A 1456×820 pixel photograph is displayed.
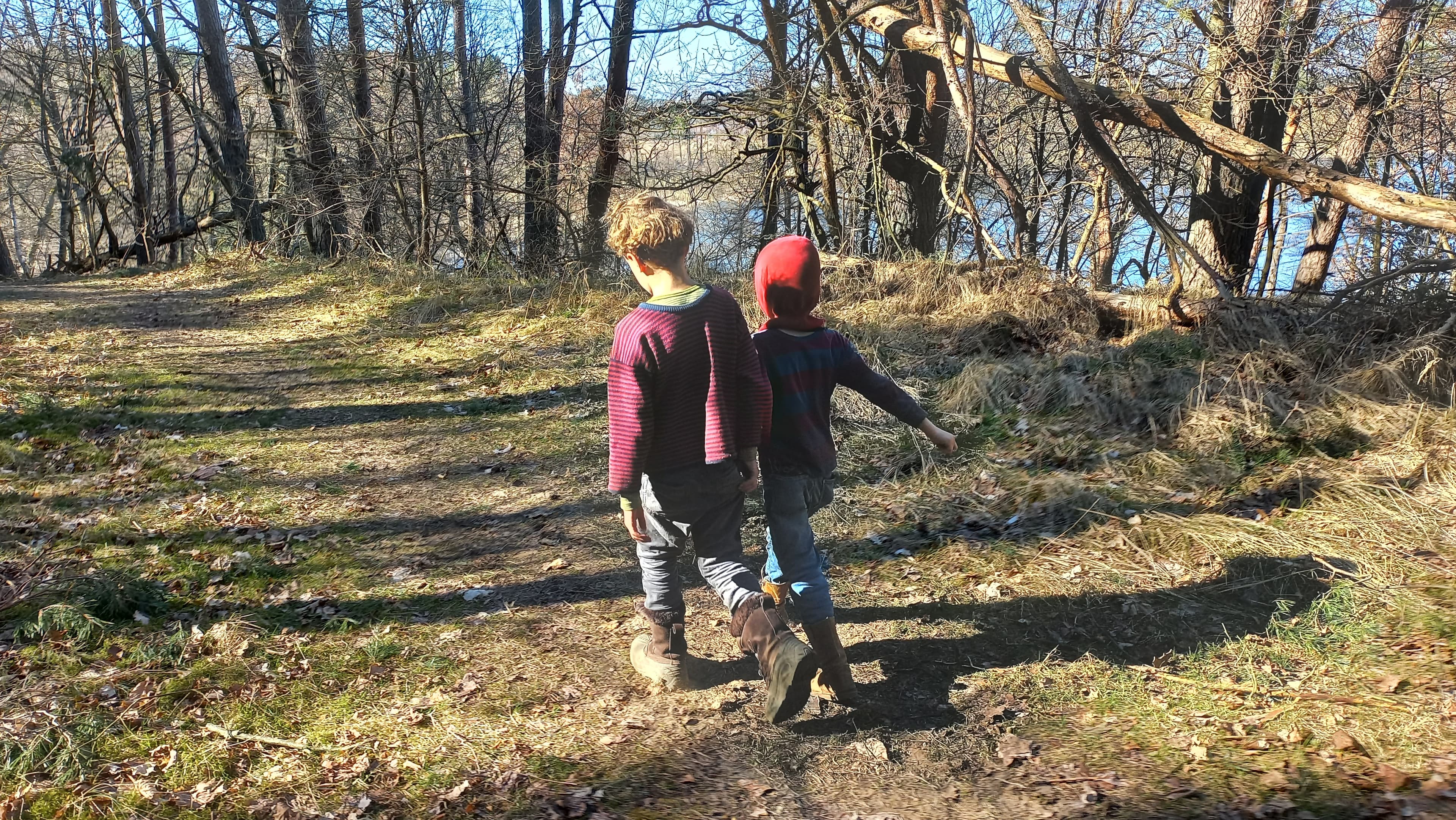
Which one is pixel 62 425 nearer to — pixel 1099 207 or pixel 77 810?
pixel 77 810

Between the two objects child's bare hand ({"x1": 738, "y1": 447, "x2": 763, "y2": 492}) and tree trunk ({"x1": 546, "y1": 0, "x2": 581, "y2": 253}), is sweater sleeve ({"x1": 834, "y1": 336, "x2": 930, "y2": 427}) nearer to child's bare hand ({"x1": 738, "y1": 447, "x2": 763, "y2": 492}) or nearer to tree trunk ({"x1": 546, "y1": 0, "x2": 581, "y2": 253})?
child's bare hand ({"x1": 738, "y1": 447, "x2": 763, "y2": 492})

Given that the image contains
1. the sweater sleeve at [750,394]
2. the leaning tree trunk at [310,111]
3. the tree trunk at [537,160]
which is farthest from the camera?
the leaning tree trunk at [310,111]

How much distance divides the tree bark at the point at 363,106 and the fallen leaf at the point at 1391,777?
11572mm

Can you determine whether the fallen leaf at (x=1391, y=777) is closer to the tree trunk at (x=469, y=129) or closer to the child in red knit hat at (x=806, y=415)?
the child in red knit hat at (x=806, y=415)

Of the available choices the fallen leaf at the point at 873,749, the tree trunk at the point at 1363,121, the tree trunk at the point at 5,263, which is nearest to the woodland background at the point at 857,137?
the tree trunk at the point at 1363,121

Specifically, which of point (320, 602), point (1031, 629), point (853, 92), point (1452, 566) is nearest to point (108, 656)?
point (320, 602)

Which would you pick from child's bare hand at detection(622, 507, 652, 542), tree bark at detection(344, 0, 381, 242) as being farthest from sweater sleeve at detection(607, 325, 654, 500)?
tree bark at detection(344, 0, 381, 242)

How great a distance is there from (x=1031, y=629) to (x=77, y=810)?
3.56 meters

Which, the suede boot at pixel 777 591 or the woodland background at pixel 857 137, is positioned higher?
the woodland background at pixel 857 137

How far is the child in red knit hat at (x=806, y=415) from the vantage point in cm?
337

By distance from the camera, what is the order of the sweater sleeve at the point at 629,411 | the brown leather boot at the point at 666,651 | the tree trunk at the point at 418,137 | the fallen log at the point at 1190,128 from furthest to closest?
the tree trunk at the point at 418,137, the fallen log at the point at 1190,128, the brown leather boot at the point at 666,651, the sweater sleeve at the point at 629,411

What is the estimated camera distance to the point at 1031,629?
13.2 ft

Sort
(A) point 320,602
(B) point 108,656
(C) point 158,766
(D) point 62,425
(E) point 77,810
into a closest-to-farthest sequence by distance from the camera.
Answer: (E) point 77,810 < (C) point 158,766 < (B) point 108,656 < (A) point 320,602 < (D) point 62,425

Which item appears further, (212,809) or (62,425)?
(62,425)
